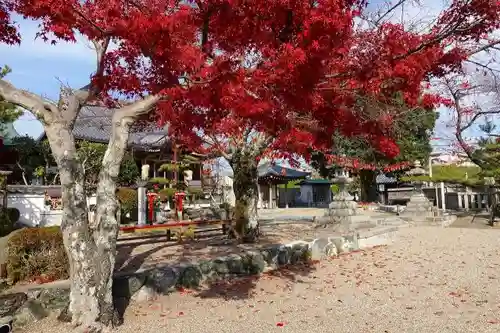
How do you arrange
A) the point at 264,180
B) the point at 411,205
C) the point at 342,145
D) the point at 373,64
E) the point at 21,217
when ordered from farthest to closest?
the point at 264,180 → the point at 342,145 → the point at 411,205 → the point at 21,217 → the point at 373,64

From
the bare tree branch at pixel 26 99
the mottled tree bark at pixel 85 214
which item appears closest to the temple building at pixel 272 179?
the mottled tree bark at pixel 85 214

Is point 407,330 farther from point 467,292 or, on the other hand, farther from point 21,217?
point 21,217

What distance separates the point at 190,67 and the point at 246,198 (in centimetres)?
596

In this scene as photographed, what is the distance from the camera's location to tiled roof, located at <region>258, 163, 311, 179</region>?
3525cm

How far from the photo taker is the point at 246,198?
11.4 meters

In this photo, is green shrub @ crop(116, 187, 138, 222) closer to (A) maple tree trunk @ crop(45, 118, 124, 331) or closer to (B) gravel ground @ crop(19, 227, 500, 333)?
(B) gravel ground @ crop(19, 227, 500, 333)

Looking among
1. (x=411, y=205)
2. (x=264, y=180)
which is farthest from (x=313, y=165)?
(x=411, y=205)

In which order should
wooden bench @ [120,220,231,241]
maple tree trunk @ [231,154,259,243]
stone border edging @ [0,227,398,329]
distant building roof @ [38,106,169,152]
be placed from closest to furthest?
stone border edging @ [0,227,398,329] → wooden bench @ [120,220,231,241] → maple tree trunk @ [231,154,259,243] → distant building roof @ [38,106,169,152]

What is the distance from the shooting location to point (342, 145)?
3319 centimetres

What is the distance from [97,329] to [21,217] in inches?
519

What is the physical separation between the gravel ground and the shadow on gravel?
0.02 m

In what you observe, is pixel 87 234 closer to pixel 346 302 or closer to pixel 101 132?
pixel 346 302

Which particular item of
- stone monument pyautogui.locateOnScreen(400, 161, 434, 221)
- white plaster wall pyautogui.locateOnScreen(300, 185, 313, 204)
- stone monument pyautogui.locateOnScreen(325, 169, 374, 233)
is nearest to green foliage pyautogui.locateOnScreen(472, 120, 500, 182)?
stone monument pyautogui.locateOnScreen(400, 161, 434, 221)

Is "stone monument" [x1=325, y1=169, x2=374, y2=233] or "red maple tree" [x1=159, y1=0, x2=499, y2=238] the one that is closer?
"red maple tree" [x1=159, y1=0, x2=499, y2=238]
